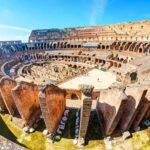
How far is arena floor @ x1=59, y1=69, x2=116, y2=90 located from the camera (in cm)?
3117

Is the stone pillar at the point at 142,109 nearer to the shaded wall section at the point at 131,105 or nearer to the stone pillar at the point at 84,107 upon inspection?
the shaded wall section at the point at 131,105

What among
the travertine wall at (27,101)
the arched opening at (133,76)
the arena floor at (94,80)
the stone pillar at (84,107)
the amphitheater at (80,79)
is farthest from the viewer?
the arena floor at (94,80)

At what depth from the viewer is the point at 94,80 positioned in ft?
113

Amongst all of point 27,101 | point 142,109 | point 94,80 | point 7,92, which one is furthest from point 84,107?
point 94,80

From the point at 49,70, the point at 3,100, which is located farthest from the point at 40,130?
the point at 49,70

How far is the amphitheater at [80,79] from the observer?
16000 mm

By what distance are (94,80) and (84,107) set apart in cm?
1991

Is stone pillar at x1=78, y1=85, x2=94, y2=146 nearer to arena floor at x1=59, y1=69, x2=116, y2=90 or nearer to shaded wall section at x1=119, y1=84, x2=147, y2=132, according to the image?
shaded wall section at x1=119, y1=84, x2=147, y2=132

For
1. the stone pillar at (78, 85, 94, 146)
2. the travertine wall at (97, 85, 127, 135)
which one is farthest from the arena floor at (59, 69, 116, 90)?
the stone pillar at (78, 85, 94, 146)

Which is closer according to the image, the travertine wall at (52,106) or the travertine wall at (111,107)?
the travertine wall at (111,107)

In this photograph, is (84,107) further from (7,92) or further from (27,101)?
(7,92)

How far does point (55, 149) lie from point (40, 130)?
9.09ft

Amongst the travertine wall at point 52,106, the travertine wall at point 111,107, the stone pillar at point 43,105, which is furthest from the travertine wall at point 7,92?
the travertine wall at point 111,107

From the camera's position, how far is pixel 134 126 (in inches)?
670
